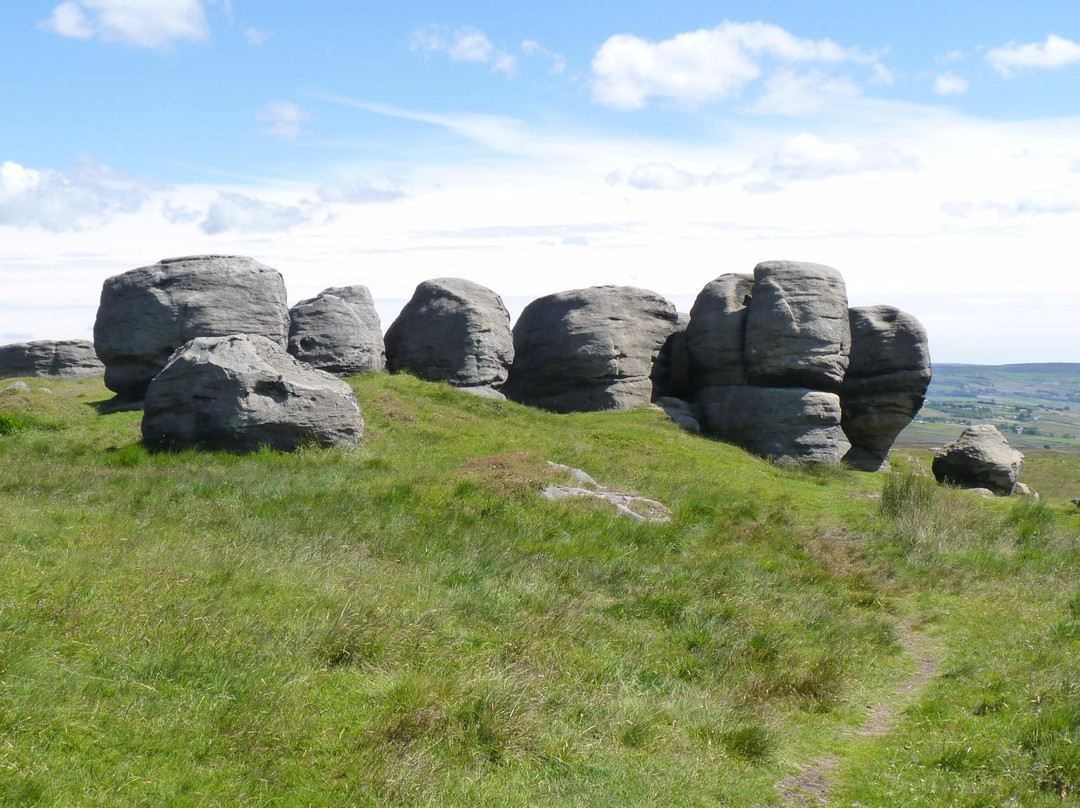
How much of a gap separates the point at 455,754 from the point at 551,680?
6.39ft

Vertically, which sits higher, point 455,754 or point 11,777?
point 11,777

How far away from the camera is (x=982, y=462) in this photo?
3834 cm

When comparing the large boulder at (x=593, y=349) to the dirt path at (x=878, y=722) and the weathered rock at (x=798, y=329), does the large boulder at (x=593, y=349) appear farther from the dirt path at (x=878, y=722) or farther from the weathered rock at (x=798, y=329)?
the dirt path at (x=878, y=722)

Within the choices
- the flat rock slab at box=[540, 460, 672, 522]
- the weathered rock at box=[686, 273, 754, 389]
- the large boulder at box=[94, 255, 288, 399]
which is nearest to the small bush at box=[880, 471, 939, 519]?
the flat rock slab at box=[540, 460, 672, 522]

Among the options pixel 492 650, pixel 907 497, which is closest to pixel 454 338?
pixel 907 497

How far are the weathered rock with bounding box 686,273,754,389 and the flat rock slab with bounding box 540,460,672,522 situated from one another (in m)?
19.4

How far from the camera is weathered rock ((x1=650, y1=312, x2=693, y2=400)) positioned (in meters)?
43.0

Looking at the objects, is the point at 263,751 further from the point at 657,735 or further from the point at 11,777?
the point at 657,735

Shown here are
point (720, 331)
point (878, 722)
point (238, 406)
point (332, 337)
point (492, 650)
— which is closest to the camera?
point (492, 650)

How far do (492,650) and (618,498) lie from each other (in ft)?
33.8

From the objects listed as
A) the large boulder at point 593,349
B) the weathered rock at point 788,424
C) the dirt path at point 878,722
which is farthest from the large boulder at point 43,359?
the dirt path at point 878,722

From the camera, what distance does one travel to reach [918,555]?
19.0 metres

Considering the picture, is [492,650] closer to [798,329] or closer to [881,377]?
[798,329]

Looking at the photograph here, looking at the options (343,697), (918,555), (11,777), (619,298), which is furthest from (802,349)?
(11,777)
